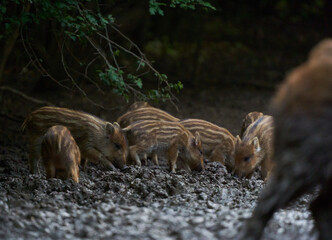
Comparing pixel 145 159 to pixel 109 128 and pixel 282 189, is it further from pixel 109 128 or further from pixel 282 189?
pixel 282 189

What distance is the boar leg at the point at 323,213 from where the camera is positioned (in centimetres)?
319

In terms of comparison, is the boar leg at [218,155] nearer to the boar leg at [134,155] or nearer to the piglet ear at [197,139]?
the piglet ear at [197,139]

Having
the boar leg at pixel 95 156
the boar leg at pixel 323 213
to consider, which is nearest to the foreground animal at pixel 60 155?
the boar leg at pixel 95 156

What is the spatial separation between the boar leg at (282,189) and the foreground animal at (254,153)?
10.9ft

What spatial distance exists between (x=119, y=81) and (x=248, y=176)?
198cm

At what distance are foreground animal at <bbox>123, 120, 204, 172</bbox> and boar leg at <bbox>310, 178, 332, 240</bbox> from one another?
3306 millimetres

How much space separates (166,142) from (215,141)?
671 mm

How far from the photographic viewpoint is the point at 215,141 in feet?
23.2

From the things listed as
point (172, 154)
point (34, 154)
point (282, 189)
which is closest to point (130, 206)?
point (282, 189)

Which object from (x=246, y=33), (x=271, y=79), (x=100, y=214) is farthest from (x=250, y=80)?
(x=100, y=214)

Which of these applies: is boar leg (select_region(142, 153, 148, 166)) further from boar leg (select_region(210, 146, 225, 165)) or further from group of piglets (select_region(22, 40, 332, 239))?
boar leg (select_region(210, 146, 225, 165))

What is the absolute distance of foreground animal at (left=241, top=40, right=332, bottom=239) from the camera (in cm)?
283

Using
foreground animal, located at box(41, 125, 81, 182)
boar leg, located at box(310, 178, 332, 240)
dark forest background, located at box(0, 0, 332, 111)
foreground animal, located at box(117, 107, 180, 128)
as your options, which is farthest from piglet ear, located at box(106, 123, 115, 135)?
boar leg, located at box(310, 178, 332, 240)

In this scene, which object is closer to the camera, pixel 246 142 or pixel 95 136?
pixel 246 142
